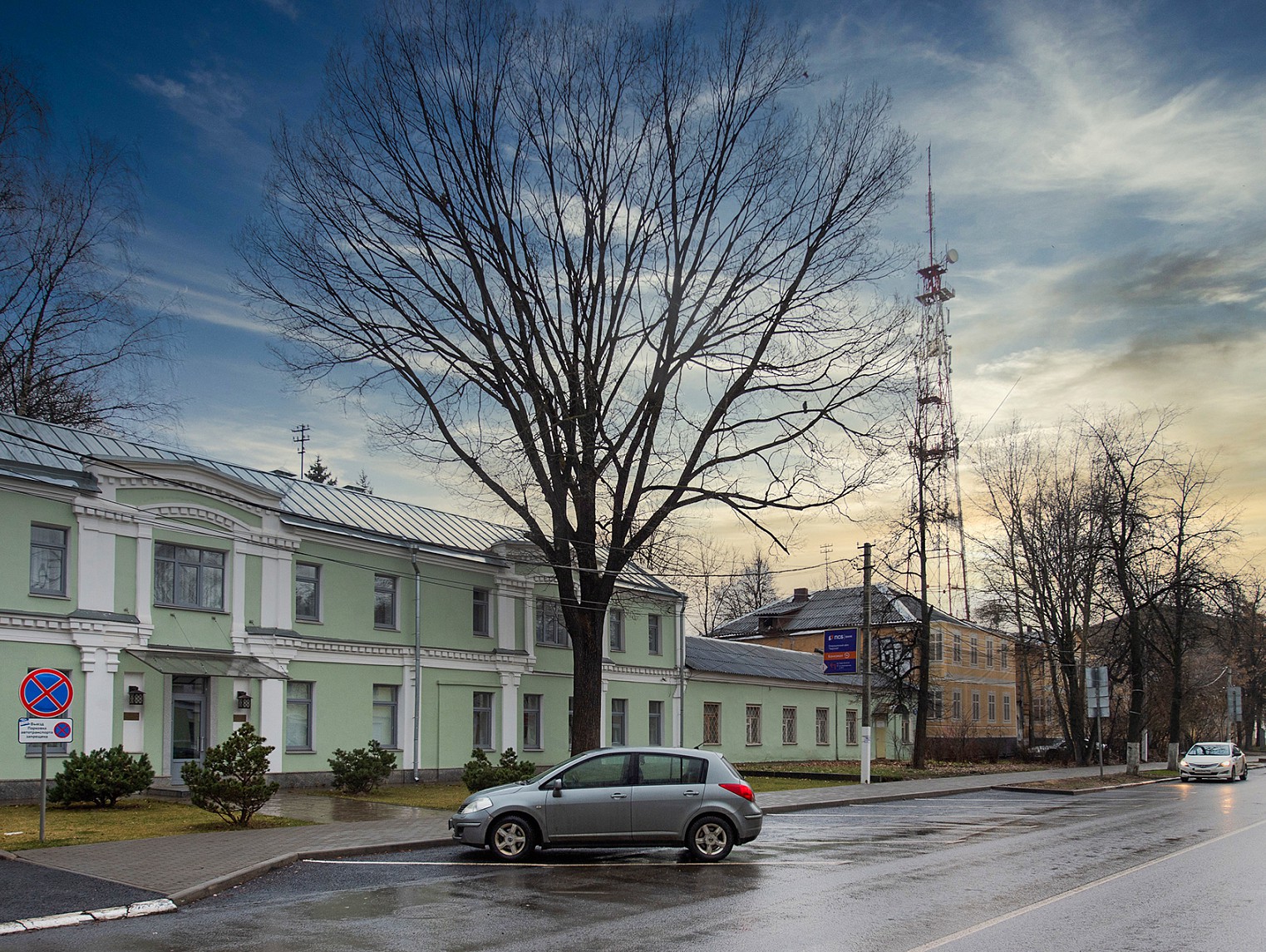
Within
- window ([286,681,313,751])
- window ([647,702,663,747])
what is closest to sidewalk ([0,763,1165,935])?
window ([286,681,313,751])

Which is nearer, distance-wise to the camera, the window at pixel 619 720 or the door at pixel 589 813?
the door at pixel 589 813

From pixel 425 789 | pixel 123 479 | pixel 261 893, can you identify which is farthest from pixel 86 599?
pixel 261 893

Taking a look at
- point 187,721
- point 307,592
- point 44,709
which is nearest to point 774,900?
point 44,709

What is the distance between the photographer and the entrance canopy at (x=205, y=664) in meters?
23.9

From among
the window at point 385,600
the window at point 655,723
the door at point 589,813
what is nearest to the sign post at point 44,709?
the door at point 589,813

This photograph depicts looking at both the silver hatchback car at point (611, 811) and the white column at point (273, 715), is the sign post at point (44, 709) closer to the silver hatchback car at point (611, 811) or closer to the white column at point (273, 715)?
the silver hatchback car at point (611, 811)

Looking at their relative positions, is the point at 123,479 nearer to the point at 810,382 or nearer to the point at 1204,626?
the point at 810,382

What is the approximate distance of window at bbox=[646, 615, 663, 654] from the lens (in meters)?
42.2

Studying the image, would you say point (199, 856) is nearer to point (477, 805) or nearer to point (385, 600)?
point (477, 805)

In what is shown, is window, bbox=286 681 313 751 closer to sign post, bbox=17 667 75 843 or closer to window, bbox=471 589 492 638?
window, bbox=471 589 492 638

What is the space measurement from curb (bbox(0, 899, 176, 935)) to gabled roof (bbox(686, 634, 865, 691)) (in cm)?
3326

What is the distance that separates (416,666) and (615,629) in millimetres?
10674

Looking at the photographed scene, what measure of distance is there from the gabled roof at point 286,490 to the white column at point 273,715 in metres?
4.02

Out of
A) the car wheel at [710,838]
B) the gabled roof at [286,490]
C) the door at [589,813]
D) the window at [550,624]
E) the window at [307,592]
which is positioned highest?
the gabled roof at [286,490]
